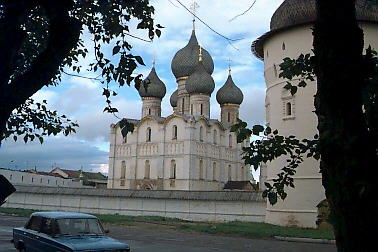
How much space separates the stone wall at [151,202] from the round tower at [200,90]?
58.9ft

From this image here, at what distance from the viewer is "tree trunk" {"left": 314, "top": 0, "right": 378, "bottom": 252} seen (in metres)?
2.58

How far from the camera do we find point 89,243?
27.5 feet

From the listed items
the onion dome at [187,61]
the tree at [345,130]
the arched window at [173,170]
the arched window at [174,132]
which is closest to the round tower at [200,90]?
the onion dome at [187,61]

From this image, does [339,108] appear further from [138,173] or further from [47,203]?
[138,173]

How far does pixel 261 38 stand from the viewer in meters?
A: 26.7

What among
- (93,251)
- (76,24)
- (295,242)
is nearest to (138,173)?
(295,242)

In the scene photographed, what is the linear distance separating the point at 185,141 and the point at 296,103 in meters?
22.6

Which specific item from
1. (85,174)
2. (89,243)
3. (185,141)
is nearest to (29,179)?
(185,141)

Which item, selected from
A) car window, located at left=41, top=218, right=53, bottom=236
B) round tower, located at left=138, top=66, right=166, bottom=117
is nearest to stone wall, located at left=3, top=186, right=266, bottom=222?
round tower, located at left=138, top=66, right=166, bottom=117

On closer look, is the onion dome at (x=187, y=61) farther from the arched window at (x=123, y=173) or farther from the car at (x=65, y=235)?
the car at (x=65, y=235)

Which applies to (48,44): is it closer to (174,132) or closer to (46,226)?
(46,226)

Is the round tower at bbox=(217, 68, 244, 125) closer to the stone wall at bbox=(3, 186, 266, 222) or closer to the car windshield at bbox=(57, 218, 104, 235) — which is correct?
the stone wall at bbox=(3, 186, 266, 222)

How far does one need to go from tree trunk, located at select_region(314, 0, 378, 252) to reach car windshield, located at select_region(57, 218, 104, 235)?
7071 millimetres

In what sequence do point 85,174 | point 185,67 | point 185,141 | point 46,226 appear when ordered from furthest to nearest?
1. point 85,174
2. point 185,67
3. point 185,141
4. point 46,226
